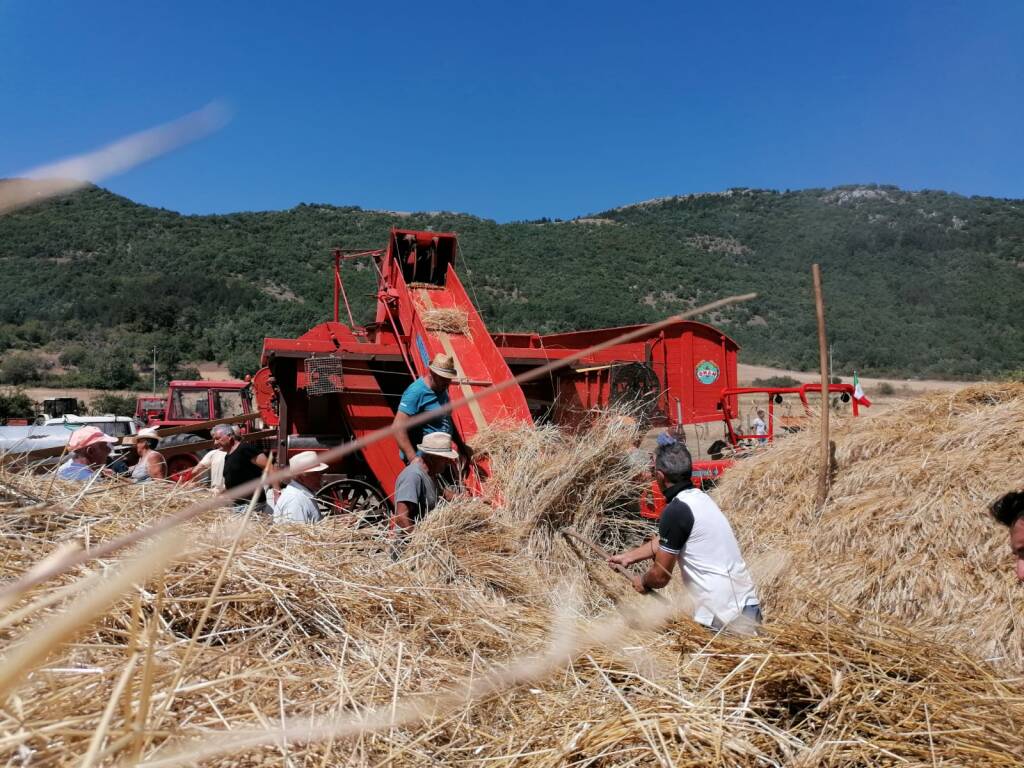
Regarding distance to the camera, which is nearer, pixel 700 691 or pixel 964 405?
pixel 700 691

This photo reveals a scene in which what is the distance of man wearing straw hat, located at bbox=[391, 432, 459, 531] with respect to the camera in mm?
4312

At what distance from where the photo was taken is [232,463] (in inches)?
205

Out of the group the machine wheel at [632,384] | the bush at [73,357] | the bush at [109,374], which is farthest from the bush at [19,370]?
the machine wheel at [632,384]

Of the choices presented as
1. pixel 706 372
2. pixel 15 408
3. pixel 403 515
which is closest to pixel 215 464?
pixel 403 515

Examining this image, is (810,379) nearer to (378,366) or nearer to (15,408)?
(15,408)

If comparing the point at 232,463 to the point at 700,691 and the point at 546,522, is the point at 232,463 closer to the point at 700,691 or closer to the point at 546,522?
the point at 546,522

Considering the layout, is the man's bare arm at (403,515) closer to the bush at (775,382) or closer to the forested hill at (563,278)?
the bush at (775,382)

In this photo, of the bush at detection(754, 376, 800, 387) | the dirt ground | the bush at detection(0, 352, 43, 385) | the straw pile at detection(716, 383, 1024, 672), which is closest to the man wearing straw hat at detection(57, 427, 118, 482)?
the straw pile at detection(716, 383, 1024, 672)

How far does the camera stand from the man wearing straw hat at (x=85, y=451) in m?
4.32

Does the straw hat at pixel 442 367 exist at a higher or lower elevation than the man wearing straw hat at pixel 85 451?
higher

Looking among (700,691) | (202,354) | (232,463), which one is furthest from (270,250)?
(700,691)

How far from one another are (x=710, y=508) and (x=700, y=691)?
1211 millimetres

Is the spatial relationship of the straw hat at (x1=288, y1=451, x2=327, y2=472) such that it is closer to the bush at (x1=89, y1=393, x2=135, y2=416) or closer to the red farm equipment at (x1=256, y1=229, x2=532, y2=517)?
the red farm equipment at (x1=256, y1=229, x2=532, y2=517)

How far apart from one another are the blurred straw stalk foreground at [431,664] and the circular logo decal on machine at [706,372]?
6166mm
